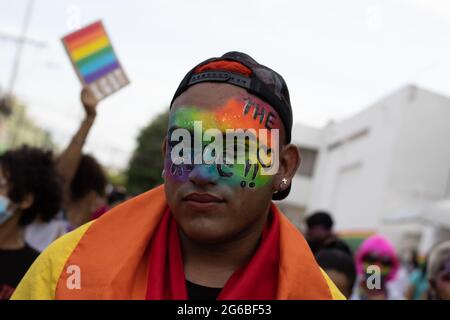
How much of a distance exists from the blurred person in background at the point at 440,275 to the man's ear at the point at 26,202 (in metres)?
2.04

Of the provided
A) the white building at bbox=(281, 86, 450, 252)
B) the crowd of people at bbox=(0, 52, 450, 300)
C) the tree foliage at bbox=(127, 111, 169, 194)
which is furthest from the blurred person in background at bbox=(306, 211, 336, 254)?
the tree foliage at bbox=(127, 111, 169, 194)

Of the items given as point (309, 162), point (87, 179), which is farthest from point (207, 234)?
point (309, 162)

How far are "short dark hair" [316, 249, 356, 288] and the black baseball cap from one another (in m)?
2.00

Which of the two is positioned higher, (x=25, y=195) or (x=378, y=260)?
(x=25, y=195)

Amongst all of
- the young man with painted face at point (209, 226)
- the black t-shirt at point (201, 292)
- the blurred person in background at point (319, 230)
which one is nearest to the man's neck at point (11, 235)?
the young man with painted face at point (209, 226)

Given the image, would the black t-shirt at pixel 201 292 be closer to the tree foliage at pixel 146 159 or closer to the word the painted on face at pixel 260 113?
the word the painted on face at pixel 260 113

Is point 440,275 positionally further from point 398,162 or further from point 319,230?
point 398,162

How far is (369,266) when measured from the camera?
2.09 meters

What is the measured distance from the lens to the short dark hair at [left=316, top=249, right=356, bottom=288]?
3.71 m

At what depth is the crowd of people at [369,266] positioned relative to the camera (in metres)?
3.30

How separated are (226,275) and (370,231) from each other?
23.7 metres

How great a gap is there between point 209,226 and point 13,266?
1554 mm
